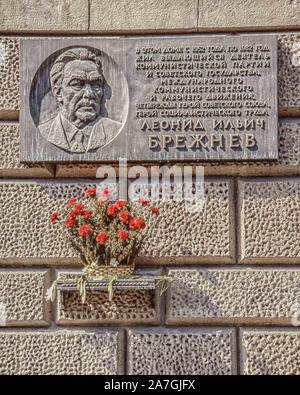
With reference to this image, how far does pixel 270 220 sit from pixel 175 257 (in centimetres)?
68

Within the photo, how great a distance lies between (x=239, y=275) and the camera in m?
5.44

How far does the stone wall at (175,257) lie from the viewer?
539cm

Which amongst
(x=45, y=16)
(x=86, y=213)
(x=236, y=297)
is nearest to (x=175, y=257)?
(x=236, y=297)

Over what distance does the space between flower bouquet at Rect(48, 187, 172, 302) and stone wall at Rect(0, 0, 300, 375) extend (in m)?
0.22

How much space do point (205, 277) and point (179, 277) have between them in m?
0.17

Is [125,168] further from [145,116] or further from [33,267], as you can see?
[33,267]

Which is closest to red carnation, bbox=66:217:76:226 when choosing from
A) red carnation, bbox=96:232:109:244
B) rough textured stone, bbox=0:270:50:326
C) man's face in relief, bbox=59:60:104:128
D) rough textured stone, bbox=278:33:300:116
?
red carnation, bbox=96:232:109:244

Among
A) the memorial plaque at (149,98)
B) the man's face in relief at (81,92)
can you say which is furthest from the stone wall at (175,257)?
the man's face in relief at (81,92)

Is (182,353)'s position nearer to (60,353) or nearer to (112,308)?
(112,308)

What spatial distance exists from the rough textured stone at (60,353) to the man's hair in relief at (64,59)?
1.65m

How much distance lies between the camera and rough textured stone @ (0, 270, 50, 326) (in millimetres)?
5488

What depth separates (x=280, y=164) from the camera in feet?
18.1

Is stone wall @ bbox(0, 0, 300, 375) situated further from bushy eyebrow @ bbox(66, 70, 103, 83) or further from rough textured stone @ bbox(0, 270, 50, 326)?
bushy eyebrow @ bbox(66, 70, 103, 83)

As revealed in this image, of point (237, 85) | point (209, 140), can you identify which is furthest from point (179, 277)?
point (237, 85)
